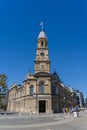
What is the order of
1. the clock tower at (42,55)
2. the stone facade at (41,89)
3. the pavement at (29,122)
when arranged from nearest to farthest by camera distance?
the pavement at (29,122)
the stone facade at (41,89)
the clock tower at (42,55)

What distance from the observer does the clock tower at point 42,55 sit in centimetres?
6022

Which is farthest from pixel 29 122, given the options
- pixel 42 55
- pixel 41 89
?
pixel 42 55

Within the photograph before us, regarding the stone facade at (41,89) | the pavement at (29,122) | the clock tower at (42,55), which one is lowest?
the pavement at (29,122)

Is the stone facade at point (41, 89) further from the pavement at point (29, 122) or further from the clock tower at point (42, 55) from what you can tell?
the pavement at point (29, 122)

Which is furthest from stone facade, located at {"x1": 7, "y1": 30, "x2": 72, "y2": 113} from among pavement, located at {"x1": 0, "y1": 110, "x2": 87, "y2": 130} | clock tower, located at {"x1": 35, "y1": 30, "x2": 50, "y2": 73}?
pavement, located at {"x1": 0, "y1": 110, "x2": 87, "y2": 130}

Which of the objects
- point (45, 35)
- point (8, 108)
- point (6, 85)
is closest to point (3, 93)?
point (6, 85)

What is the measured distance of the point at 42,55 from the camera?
2447 inches

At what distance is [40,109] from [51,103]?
16.4ft

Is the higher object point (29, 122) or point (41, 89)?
point (41, 89)

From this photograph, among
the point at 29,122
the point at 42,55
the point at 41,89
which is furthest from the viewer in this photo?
the point at 42,55

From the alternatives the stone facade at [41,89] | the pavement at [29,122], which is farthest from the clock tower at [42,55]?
the pavement at [29,122]

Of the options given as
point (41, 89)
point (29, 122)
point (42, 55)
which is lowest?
point (29, 122)

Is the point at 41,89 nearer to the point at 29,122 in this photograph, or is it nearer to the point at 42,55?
the point at 42,55

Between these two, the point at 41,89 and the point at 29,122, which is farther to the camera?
the point at 41,89
